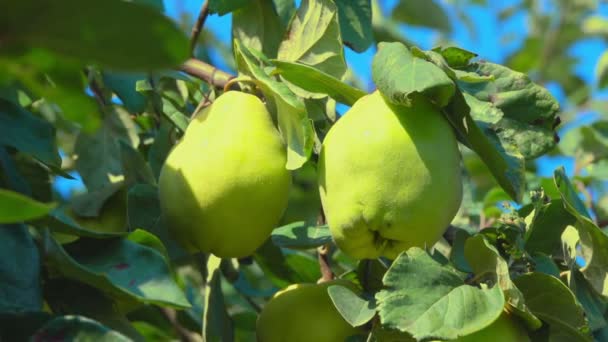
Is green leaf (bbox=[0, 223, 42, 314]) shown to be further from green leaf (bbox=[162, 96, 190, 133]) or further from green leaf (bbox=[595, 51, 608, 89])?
green leaf (bbox=[595, 51, 608, 89])

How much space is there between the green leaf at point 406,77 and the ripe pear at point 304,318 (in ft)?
1.05

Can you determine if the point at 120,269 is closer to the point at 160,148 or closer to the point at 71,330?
the point at 71,330

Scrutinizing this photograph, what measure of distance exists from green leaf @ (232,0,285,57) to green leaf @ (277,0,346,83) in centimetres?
13

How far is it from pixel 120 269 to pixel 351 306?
300 millimetres

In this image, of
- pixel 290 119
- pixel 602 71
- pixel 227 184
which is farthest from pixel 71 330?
pixel 602 71

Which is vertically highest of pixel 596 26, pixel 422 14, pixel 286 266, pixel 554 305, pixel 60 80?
pixel 60 80

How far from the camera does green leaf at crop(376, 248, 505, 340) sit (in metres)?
1.11

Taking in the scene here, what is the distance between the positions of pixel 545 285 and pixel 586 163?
135cm

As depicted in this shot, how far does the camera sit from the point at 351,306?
1218 mm

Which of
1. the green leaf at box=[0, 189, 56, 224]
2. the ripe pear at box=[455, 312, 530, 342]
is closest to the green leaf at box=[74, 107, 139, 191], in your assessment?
the ripe pear at box=[455, 312, 530, 342]

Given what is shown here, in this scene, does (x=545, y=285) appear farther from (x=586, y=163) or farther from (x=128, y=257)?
(x=586, y=163)

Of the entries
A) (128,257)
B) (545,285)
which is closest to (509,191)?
(545,285)

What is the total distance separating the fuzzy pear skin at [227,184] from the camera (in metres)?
1.25

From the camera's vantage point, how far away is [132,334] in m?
1.15
